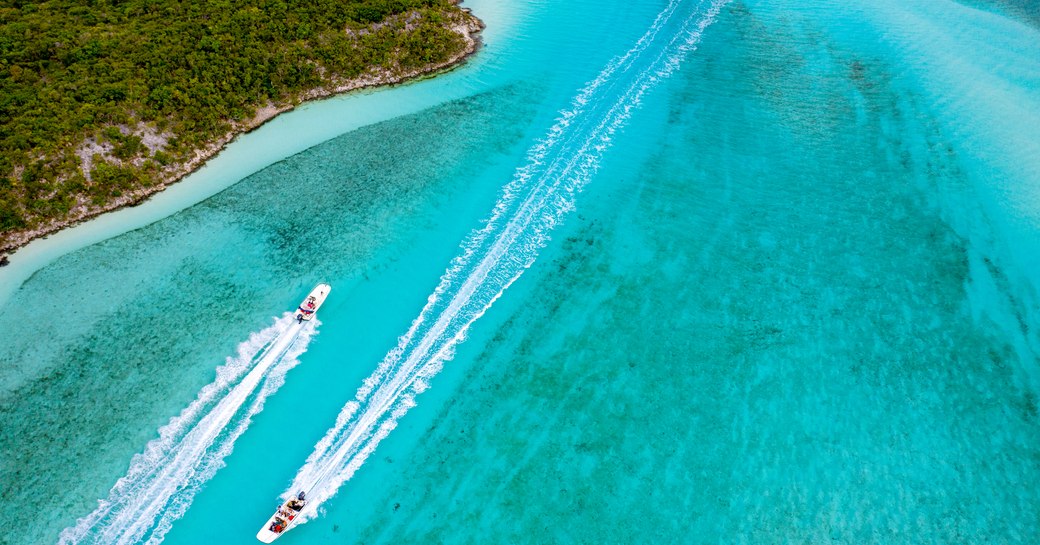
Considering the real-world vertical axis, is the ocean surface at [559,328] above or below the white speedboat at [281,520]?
above

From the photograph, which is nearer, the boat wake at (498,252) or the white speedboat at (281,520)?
the white speedboat at (281,520)

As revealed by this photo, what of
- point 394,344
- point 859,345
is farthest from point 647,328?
point 394,344

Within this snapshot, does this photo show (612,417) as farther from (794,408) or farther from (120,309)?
(120,309)

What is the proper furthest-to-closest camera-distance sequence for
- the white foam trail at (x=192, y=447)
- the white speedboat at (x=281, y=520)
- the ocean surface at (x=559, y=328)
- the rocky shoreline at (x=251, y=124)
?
the rocky shoreline at (x=251, y=124)
the ocean surface at (x=559, y=328)
the white foam trail at (x=192, y=447)
the white speedboat at (x=281, y=520)

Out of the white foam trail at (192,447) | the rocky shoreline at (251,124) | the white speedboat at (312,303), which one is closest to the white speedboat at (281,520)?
the white foam trail at (192,447)

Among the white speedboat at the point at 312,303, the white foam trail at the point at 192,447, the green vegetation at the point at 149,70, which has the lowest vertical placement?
the white foam trail at the point at 192,447

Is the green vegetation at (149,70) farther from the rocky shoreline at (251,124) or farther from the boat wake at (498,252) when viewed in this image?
the boat wake at (498,252)

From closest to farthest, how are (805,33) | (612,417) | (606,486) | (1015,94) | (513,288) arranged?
(606,486), (612,417), (513,288), (1015,94), (805,33)

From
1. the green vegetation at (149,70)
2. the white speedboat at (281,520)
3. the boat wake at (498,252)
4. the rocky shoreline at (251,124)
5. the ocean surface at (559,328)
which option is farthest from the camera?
the green vegetation at (149,70)
